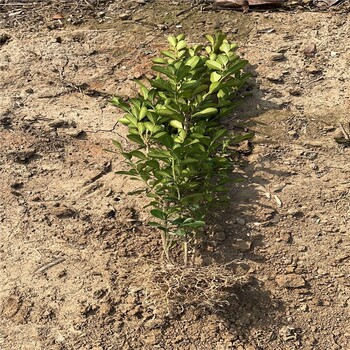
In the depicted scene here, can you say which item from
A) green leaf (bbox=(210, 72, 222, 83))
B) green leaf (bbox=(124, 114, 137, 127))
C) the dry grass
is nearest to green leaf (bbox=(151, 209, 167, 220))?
the dry grass

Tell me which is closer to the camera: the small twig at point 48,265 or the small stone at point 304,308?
the small stone at point 304,308

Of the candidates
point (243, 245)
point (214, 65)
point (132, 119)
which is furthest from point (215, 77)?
point (243, 245)

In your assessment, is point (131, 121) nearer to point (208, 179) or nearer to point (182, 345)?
point (208, 179)

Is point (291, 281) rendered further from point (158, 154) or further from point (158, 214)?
point (158, 154)

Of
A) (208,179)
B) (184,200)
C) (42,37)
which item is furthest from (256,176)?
(42,37)

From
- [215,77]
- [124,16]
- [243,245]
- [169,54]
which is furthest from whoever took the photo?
[124,16]

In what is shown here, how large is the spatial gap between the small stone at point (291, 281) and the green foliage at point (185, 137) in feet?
1.36

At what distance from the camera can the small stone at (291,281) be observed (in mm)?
3152

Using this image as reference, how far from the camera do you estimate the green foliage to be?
322 centimetres

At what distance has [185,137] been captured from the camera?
11.1 ft

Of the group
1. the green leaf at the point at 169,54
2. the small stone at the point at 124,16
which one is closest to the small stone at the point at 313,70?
the green leaf at the point at 169,54

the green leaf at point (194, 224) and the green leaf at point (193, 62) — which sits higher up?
the green leaf at point (193, 62)

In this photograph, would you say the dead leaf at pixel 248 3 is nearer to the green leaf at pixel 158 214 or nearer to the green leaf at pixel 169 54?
the green leaf at pixel 169 54

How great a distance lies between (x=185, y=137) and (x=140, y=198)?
398 mm
